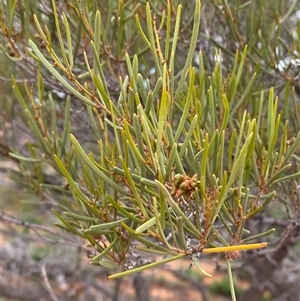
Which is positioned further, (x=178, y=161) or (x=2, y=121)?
(x=2, y=121)

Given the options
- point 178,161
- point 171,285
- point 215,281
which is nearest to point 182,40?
point 178,161

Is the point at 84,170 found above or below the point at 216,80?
below

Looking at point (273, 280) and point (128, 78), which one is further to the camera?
point (273, 280)

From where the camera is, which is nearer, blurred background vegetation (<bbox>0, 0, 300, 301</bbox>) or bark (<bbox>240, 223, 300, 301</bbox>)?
blurred background vegetation (<bbox>0, 0, 300, 301</bbox>)

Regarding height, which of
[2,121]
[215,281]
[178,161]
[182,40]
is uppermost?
[182,40]

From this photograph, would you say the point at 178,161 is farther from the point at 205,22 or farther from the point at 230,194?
the point at 205,22

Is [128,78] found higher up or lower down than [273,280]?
higher up

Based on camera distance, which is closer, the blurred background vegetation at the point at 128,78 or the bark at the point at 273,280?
the blurred background vegetation at the point at 128,78

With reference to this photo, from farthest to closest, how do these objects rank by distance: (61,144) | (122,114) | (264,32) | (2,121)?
1. (2,121)
2. (264,32)
3. (61,144)
4. (122,114)

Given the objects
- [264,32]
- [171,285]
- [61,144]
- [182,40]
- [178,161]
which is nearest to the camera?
[178,161]

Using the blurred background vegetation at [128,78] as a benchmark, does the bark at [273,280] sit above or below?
below

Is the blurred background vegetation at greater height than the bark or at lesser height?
greater
